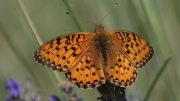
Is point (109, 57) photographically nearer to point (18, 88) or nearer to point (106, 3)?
point (106, 3)

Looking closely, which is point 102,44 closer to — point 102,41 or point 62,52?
point 102,41

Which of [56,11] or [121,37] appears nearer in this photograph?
[121,37]

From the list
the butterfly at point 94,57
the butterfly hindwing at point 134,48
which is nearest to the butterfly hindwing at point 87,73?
the butterfly at point 94,57

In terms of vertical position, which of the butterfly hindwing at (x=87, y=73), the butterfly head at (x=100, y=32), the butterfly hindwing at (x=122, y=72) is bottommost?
the butterfly hindwing at (x=122, y=72)

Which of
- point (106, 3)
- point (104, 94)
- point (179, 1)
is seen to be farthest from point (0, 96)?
point (104, 94)

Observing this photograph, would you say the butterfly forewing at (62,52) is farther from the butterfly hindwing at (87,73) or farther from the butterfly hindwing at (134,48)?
the butterfly hindwing at (134,48)

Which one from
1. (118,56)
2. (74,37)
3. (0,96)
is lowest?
(0,96)
